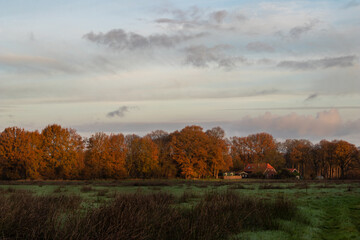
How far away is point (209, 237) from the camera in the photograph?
928 centimetres

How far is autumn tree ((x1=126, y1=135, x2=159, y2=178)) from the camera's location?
237 feet

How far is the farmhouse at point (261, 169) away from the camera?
8462cm

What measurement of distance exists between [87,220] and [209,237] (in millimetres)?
3291

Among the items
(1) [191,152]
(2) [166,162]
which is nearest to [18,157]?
(2) [166,162]

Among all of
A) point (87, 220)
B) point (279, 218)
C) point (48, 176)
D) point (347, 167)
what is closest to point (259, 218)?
point (279, 218)

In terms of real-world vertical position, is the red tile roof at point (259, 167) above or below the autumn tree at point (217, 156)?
below

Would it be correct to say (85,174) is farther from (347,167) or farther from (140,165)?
(347,167)

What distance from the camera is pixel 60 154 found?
65.4 meters

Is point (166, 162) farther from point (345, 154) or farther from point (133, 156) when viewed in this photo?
point (345, 154)

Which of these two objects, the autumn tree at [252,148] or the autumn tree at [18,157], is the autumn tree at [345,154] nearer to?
the autumn tree at [252,148]

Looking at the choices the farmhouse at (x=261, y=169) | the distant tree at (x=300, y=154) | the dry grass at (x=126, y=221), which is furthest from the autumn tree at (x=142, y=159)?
the dry grass at (x=126, y=221)

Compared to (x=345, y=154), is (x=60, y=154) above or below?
below

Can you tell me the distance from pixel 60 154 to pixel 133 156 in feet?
50.0

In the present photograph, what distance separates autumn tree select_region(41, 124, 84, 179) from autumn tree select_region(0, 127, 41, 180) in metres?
1.94
